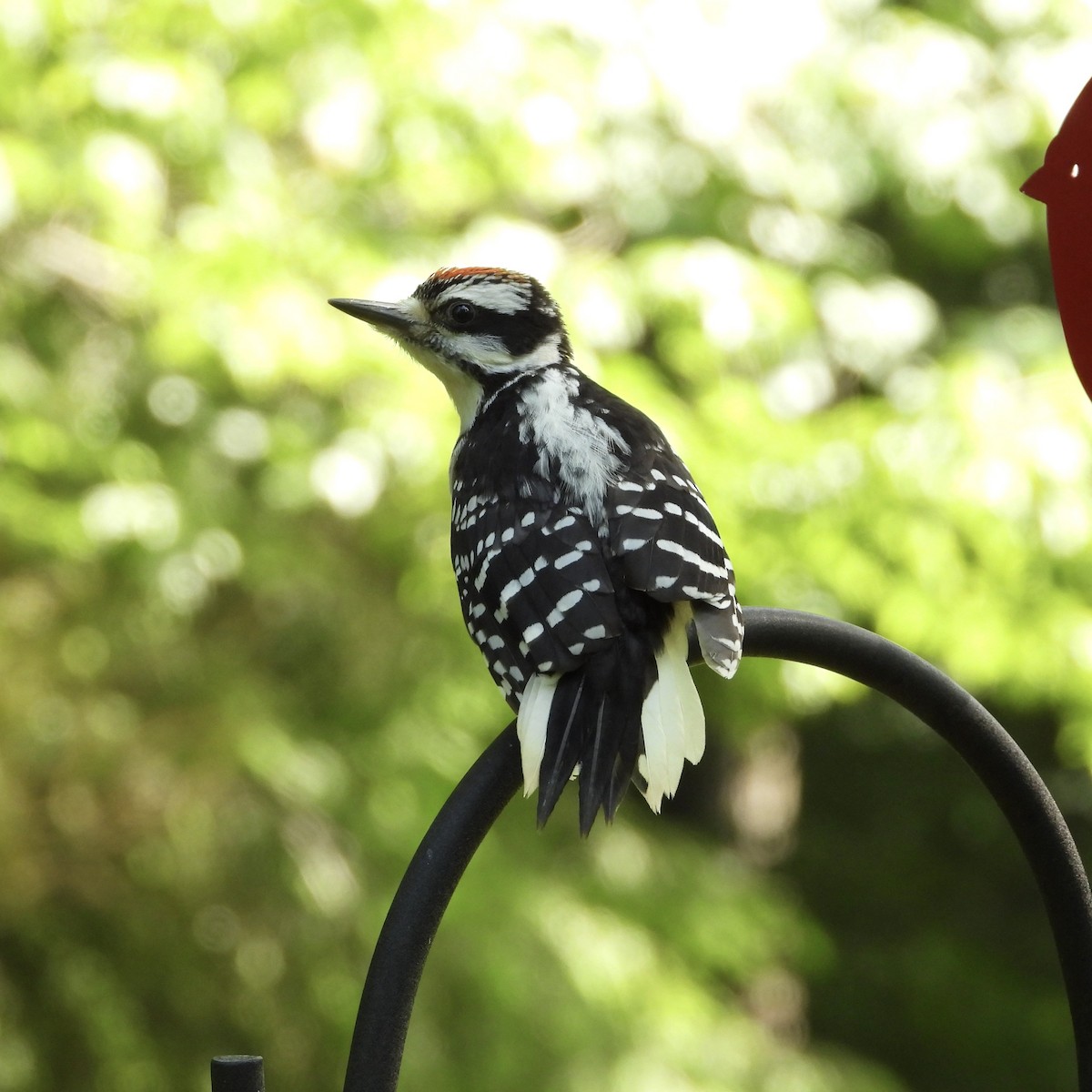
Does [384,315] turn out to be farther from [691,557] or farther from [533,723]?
[533,723]

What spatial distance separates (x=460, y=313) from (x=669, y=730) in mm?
1251

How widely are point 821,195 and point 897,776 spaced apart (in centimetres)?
661

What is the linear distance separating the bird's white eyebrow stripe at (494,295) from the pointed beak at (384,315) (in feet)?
0.24

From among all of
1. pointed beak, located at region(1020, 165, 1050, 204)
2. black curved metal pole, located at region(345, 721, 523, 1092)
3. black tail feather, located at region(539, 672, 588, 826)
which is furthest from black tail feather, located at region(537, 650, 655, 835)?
pointed beak, located at region(1020, 165, 1050, 204)

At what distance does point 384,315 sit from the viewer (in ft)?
8.83

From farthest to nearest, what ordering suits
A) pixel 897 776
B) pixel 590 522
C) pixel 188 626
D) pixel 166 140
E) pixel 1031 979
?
pixel 897 776 → pixel 1031 979 → pixel 188 626 → pixel 166 140 → pixel 590 522

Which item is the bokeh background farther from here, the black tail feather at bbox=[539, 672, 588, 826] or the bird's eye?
the black tail feather at bbox=[539, 672, 588, 826]

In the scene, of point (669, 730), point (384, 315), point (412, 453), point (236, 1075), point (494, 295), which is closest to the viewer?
point (236, 1075)

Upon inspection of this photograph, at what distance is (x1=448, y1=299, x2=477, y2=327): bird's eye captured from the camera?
2.78 m

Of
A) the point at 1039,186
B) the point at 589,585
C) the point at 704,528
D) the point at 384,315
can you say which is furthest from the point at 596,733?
the point at 384,315

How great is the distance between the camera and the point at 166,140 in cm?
380

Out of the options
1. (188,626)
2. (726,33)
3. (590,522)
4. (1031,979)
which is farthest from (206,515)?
(1031,979)

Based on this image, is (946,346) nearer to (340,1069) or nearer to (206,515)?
(206,515)

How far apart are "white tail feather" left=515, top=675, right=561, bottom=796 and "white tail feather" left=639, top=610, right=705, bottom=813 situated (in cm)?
12
